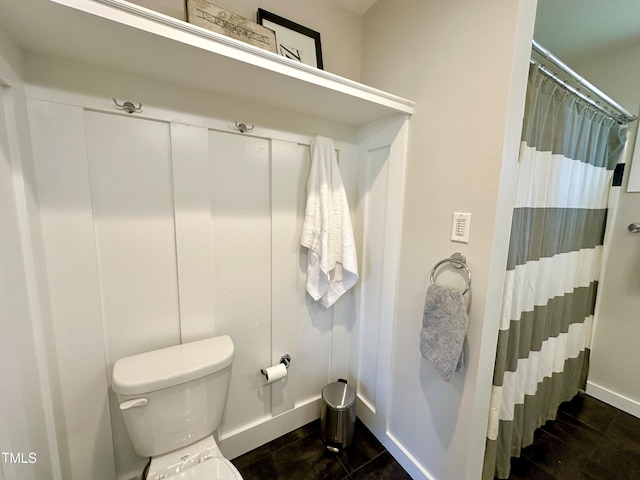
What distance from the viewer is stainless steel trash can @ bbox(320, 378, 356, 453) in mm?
1423

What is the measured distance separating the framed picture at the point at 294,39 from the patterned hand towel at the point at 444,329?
1327mm

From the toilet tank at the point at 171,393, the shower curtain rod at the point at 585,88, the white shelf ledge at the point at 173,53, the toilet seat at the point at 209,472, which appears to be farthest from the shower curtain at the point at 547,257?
the toilet tank at the point at 171,393

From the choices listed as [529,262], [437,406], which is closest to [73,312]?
[437,406]

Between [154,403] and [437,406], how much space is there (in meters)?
1.23

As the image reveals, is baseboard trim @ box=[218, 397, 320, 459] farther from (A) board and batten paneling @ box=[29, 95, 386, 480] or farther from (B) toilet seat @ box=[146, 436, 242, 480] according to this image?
(B) toilet seat @ box=[146, 436, 242, 480]

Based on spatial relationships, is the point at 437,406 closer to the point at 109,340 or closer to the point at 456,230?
the point at 456,230

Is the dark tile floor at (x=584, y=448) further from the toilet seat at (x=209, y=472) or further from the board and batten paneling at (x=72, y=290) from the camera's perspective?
the board and batten paneling at (x=72, y=290)

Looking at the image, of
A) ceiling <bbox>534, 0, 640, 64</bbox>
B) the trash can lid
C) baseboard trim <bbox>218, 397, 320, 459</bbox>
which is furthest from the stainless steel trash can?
ceiling <bbox>534, 0, 640, 64</bbox>

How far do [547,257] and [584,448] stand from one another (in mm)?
1244

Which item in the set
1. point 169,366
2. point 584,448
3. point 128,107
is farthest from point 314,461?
point 128,107

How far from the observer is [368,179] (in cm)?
150

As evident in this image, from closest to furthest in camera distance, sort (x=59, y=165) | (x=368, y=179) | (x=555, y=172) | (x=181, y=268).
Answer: (x=59, y=165), (x=181, y=268), (x=555, y=172), (x=368, y=179)

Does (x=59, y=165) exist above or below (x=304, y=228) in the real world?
above

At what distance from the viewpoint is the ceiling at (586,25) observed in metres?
1.35
